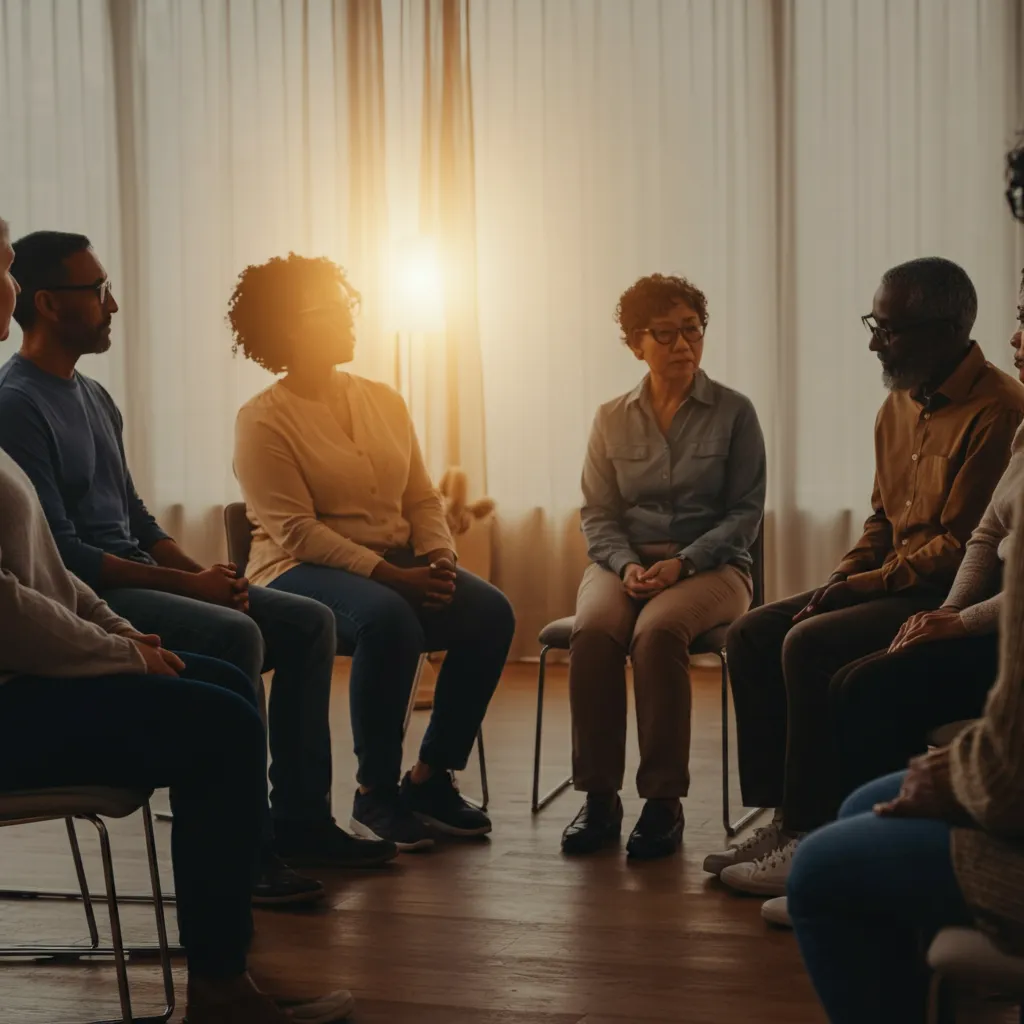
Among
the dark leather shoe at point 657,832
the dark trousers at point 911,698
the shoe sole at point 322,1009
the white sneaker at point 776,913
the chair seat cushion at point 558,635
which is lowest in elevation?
the dark leather shoe at point 657,832

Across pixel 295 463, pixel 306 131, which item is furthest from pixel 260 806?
pixel 306 131

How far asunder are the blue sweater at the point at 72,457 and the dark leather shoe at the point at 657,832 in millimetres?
1187

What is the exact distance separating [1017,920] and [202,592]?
1.94 metres

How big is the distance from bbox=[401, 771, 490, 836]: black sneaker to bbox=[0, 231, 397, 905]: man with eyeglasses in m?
0.28

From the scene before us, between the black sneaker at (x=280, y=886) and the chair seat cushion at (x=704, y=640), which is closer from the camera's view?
the black sneaker at (x=280, y=886)

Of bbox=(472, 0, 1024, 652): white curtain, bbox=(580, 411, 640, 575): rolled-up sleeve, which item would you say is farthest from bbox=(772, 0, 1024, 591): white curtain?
bbox=(580, 411, 640, 575): rolled-up sleeve

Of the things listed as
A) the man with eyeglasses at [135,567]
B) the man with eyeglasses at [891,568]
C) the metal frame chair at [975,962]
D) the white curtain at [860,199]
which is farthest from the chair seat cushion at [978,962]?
the white curtain at [860,199]

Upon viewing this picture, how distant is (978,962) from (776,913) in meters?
1.27

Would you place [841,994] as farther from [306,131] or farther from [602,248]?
[306,131]

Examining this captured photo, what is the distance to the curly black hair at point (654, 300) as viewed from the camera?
11.3 feet

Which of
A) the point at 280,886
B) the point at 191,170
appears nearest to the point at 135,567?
the point at 280,886

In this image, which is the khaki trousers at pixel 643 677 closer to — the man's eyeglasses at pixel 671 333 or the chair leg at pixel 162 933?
the man's eyeglasses at pixel 671 333

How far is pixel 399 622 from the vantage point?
310cm

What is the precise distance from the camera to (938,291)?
8.91 feet
